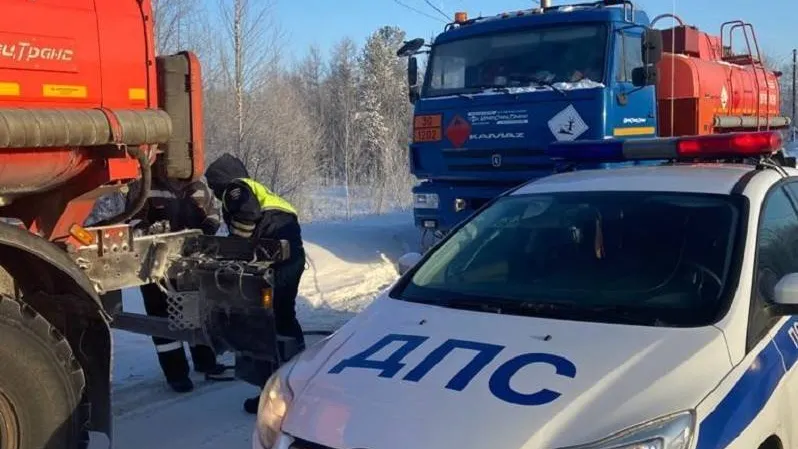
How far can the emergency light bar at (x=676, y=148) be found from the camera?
13.6ft

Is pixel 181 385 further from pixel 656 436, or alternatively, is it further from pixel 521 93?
pixel 521 93

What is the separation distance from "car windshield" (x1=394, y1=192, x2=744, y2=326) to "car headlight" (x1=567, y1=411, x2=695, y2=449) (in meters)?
0.62

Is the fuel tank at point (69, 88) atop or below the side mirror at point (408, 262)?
atop

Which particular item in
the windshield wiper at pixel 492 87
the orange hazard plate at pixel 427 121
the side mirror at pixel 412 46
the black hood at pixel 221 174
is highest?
the side mirror at pixel 412 46

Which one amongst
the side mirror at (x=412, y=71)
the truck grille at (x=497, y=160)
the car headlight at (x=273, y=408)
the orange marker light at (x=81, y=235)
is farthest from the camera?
the side mirror at (x=412, y=71)

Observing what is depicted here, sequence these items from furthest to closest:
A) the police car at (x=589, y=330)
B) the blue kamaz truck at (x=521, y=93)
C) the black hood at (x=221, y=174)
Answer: the blue kamaz truck at (x=521, y=93)
the black hood at (x=221, y=174)
the police car at (x=589, y=330)

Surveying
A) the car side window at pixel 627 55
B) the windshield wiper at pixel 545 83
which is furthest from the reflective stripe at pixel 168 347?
the car side window at pixel 627 55

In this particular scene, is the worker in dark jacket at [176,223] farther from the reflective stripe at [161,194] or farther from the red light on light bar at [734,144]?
the red light on light bar at [734,144]

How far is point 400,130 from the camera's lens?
4628cm

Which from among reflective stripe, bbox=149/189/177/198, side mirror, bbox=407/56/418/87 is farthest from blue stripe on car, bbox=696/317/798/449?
side mirror, bbox=407/56/418/87

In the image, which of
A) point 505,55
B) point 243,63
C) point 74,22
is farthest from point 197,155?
point 243,63

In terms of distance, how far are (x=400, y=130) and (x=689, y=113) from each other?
36.8m

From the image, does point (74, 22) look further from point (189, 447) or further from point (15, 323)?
point (189, 447)

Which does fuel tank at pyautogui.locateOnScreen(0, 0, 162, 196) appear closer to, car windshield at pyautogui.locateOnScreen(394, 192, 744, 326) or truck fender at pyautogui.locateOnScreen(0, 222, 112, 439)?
truck fender at pyautogui.locateOnScreen(0, 222, 112, 439)
